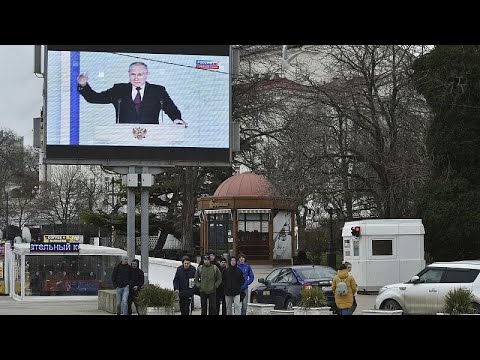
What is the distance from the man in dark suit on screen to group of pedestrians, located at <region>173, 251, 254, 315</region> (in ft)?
20.2

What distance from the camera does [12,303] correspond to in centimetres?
3553

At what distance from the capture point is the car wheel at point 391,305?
79.4 ft

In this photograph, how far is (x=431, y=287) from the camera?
2350 cm

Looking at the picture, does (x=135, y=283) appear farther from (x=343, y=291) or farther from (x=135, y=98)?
(x=343, y=291)

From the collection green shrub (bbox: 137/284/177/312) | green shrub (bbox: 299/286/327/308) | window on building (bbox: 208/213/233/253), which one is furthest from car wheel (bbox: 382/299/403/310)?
window on building (bbox: 208/213/233/253)

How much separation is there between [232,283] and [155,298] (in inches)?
103

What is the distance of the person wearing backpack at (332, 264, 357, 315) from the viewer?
71.1ft

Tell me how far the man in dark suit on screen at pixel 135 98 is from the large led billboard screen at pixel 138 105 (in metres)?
0.03

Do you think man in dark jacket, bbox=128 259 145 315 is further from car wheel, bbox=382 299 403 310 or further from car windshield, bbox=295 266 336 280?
car wheel, bbox=382 299 403 310

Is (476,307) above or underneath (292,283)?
underneath

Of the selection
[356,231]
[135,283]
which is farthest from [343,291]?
[356,231]
